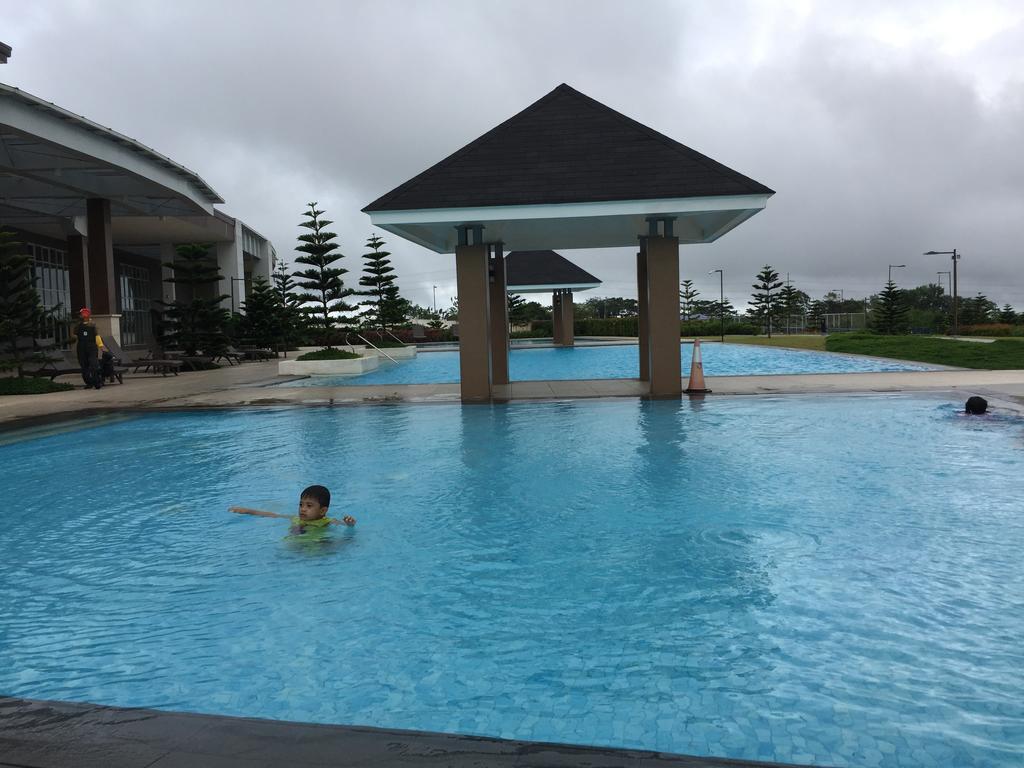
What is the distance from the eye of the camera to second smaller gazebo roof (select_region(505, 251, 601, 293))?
3706 cm

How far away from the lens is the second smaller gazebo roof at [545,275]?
37.1 m

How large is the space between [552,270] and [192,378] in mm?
20415

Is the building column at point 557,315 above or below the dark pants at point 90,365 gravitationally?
above

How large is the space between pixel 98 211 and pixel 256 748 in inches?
987

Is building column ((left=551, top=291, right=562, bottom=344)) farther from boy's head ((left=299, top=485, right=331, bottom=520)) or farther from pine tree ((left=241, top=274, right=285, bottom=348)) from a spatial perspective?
boy's head ((left=299, top=485, right=331, bottom=520))

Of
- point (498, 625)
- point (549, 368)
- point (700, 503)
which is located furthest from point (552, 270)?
point (498, 625)

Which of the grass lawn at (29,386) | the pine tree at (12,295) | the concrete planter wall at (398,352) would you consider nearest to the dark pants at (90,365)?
the grass lawn at (29,386)

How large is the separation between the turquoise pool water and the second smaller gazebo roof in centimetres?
2781

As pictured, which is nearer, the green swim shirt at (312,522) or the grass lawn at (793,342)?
the green swim shirt at (312,522)

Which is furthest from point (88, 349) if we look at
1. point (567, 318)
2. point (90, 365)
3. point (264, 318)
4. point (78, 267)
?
point (567, 318)

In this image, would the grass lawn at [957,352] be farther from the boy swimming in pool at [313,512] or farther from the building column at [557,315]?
the boy swimming in pool at [313,512]

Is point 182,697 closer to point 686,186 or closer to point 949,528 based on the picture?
point 949,528

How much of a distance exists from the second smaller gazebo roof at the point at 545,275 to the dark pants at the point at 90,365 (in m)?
21.3

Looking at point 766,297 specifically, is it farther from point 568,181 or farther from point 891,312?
point 568,181
